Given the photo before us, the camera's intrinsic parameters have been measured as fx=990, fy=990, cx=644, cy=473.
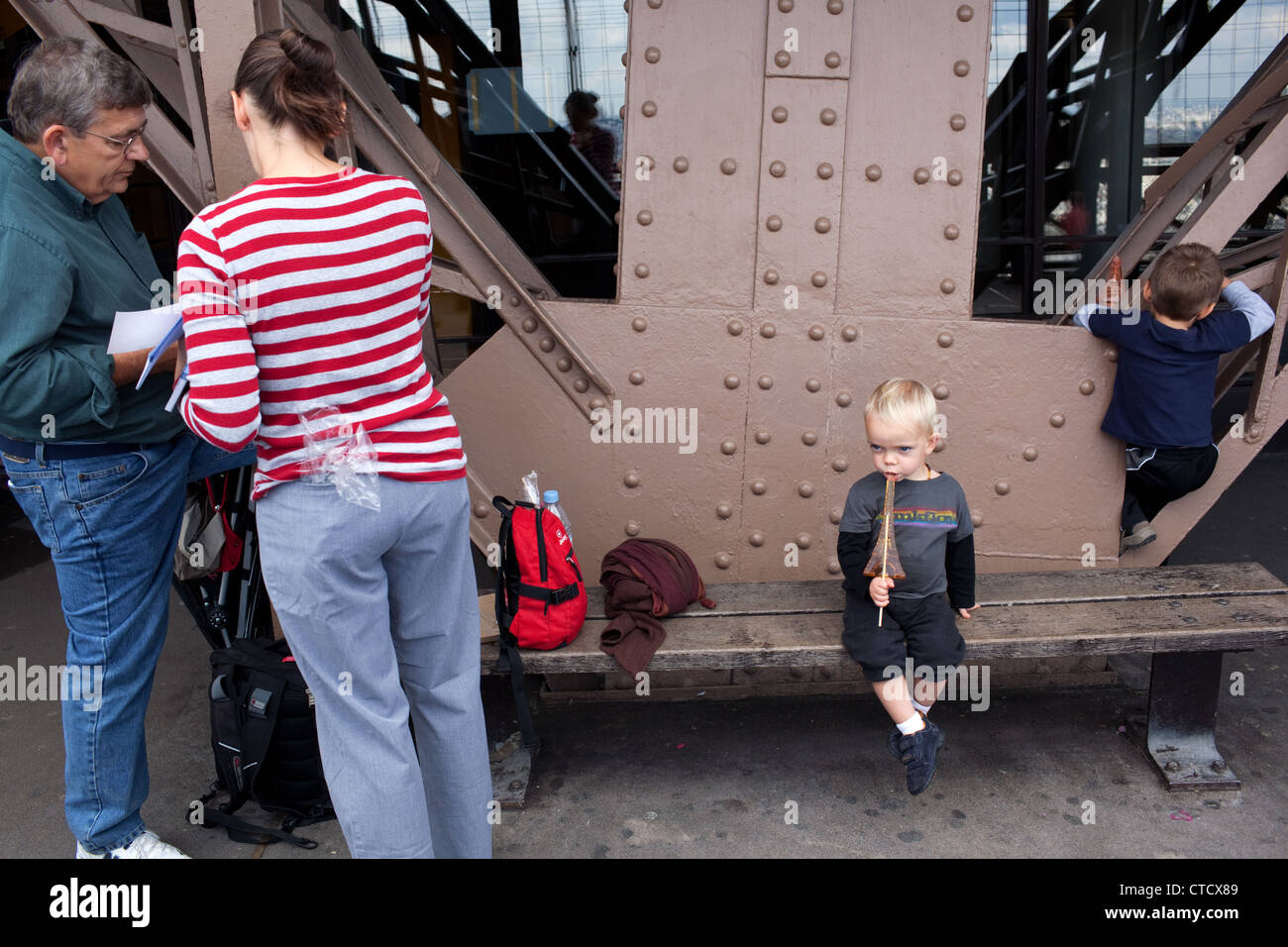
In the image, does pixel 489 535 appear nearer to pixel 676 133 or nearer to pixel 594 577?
pixel 594 577

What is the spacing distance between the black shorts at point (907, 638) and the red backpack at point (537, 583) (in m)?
0.80

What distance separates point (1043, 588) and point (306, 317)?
236cm

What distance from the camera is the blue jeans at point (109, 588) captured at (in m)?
2.33

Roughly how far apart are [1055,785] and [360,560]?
2221 mm

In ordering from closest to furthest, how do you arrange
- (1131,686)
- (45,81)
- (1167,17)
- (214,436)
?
(214,436) < (45,81) < (1131,686) < (1167,17)

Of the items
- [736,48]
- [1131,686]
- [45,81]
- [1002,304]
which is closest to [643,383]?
[736,48]

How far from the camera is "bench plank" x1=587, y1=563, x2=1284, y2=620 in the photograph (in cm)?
301

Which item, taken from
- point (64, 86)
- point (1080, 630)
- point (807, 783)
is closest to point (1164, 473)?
point (1080, 630)

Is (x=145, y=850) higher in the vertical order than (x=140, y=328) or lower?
lower

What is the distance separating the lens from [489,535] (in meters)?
3.13

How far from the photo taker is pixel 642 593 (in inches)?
114

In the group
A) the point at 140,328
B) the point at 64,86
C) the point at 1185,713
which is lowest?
the point at 1185,713

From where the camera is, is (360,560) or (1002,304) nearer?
(360,560)

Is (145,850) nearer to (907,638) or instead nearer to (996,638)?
(907,638)
